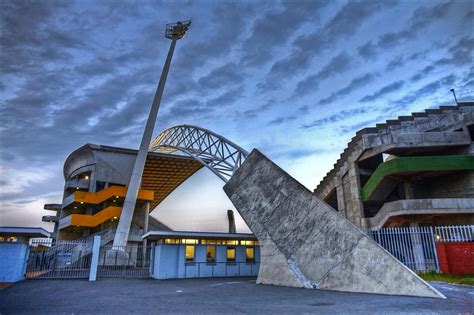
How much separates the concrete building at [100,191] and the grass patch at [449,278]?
121 ft

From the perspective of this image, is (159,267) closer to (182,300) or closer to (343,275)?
(182,300)

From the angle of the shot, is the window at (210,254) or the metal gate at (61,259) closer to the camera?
the window at (210,254)

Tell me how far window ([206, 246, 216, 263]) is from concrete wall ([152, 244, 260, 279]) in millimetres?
250

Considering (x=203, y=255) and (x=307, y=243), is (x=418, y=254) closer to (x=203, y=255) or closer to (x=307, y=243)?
(x=307, y=243)

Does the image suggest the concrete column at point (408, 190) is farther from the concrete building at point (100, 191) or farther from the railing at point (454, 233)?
the concrete building at point (100, 191)

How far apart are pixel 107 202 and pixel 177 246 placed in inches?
1314

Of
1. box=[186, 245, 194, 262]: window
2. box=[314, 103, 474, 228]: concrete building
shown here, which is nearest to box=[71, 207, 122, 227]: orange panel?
box=[186, 245, 194, 262]: window

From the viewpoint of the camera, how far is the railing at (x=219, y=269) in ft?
83.2

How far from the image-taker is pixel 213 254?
1037 inches

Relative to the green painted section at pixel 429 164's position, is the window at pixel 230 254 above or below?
below

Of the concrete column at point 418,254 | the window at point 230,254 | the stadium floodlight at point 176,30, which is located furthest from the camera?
the stadium floodlight at point 176,30

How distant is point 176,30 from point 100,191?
2981cm

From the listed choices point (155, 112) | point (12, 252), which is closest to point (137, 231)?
point (155, 112)

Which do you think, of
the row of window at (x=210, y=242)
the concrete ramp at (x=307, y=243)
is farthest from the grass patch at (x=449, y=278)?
the row of window at (x=210, y=242)
